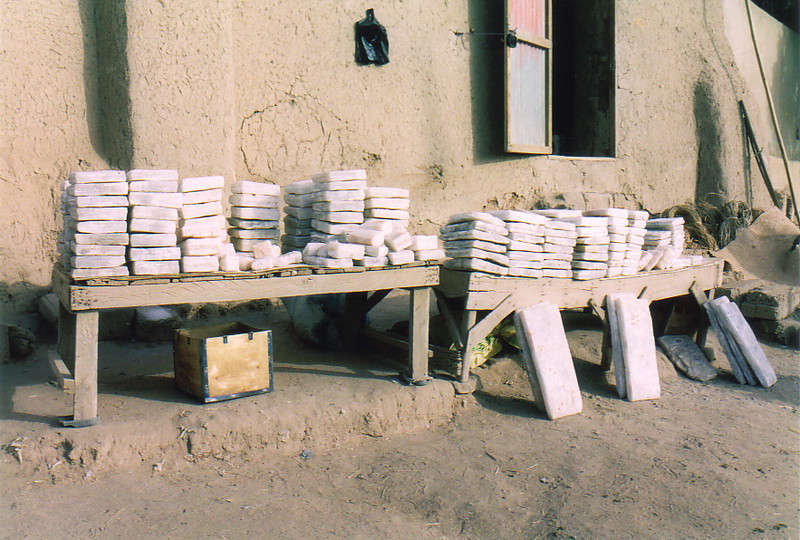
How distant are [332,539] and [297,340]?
8.92 ft

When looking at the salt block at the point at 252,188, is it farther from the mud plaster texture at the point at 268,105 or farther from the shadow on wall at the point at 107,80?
the shadow on wall at the point at 107,80

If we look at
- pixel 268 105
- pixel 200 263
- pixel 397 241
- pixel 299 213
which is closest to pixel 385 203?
pixel 397 241

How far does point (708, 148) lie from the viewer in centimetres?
1065

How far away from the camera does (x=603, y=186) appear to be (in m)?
9.20

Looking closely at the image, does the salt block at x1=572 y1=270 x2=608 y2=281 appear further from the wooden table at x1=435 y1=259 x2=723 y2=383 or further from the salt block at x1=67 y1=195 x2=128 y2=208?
the salt block at x1=67 y1=195 x2=128 y2=208

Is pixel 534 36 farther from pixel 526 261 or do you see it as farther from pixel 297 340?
pixel 297 340

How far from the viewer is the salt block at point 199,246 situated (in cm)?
404

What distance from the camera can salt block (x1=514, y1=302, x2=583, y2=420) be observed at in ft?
16.2

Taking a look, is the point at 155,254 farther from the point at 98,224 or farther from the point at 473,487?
the point at 473,487

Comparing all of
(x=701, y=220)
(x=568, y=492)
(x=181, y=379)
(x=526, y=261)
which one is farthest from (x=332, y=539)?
(x=701, y=220)

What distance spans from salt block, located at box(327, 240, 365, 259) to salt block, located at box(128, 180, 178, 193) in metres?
1.06

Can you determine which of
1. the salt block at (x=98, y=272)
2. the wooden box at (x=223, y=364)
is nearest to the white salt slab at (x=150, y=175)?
the salt block at (x=98, y=272)

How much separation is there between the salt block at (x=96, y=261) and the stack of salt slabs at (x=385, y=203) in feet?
→ 5.68

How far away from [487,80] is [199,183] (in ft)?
15.4
